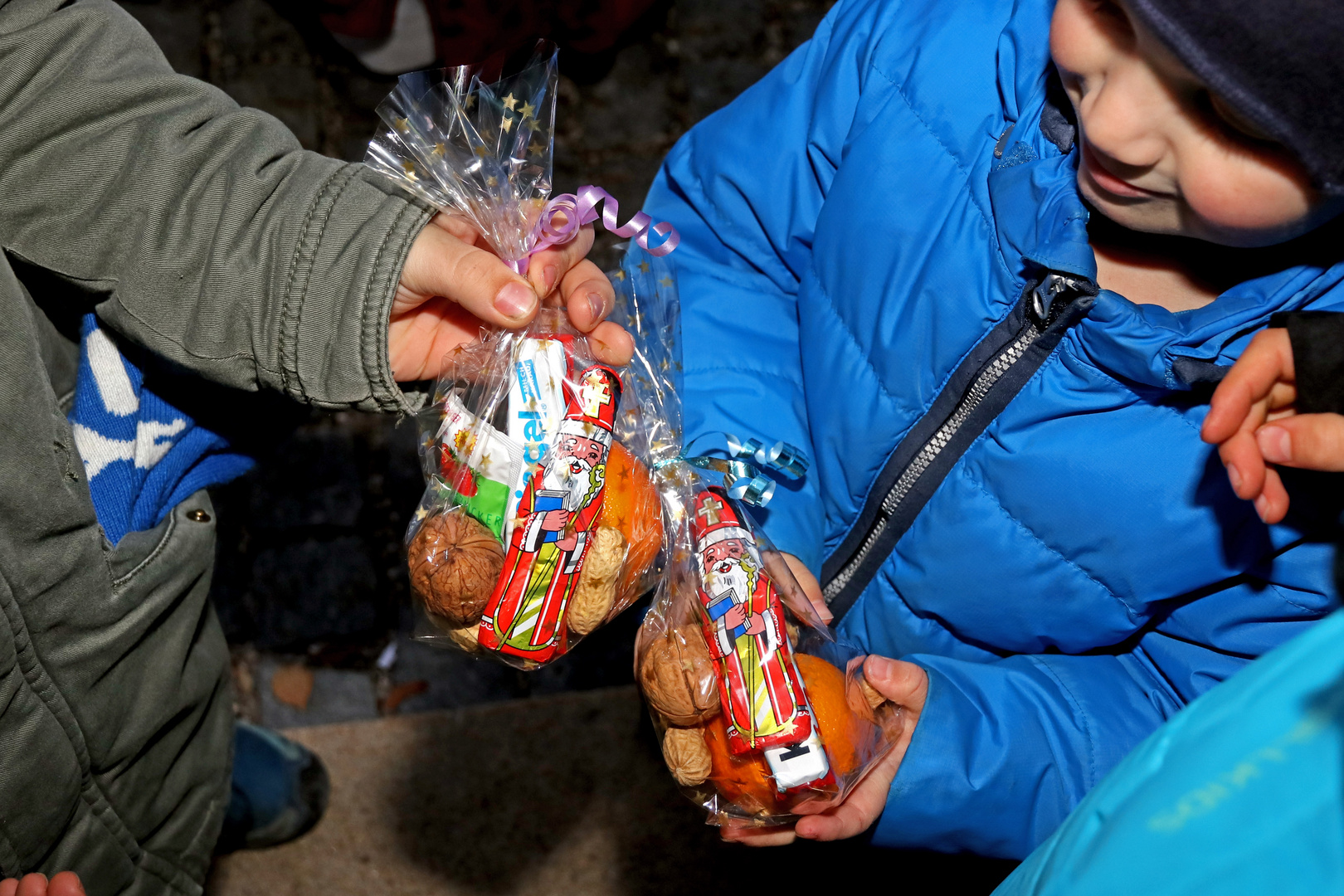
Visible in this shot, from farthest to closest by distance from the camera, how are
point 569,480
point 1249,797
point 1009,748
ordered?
point 1009,748 < point 569,480 < point 1249,797

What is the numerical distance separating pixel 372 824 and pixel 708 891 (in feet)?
3.27

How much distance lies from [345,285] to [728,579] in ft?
2.33

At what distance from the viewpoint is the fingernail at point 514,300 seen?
129 centimetres

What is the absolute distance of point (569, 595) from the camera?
1300 millimetres

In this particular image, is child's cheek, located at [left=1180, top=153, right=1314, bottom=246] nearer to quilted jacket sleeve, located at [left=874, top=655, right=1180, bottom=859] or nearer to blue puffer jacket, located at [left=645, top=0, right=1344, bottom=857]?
blue puffer jacket, located at [left=645, top=0, right=1344, bottom=857]

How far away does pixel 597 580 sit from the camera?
1.33 m

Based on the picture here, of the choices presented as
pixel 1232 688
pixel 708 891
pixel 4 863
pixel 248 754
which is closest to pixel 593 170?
pixel 248 754

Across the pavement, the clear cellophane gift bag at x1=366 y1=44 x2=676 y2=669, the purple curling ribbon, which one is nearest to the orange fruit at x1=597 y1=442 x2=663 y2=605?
the clear cellophane gift bag at x1=366 y1=44 x2=676 y2=669

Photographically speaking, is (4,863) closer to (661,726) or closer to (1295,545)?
(661,726)

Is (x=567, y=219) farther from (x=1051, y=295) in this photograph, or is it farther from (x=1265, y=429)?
(x=1265, y=429)

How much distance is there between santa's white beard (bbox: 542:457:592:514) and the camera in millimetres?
1244

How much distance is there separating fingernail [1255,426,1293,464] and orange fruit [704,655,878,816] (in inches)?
26.1

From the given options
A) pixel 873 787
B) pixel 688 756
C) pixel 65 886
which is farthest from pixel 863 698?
pixel 65 886

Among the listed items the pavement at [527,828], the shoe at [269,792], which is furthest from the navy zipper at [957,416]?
the shoe at [269,792]
